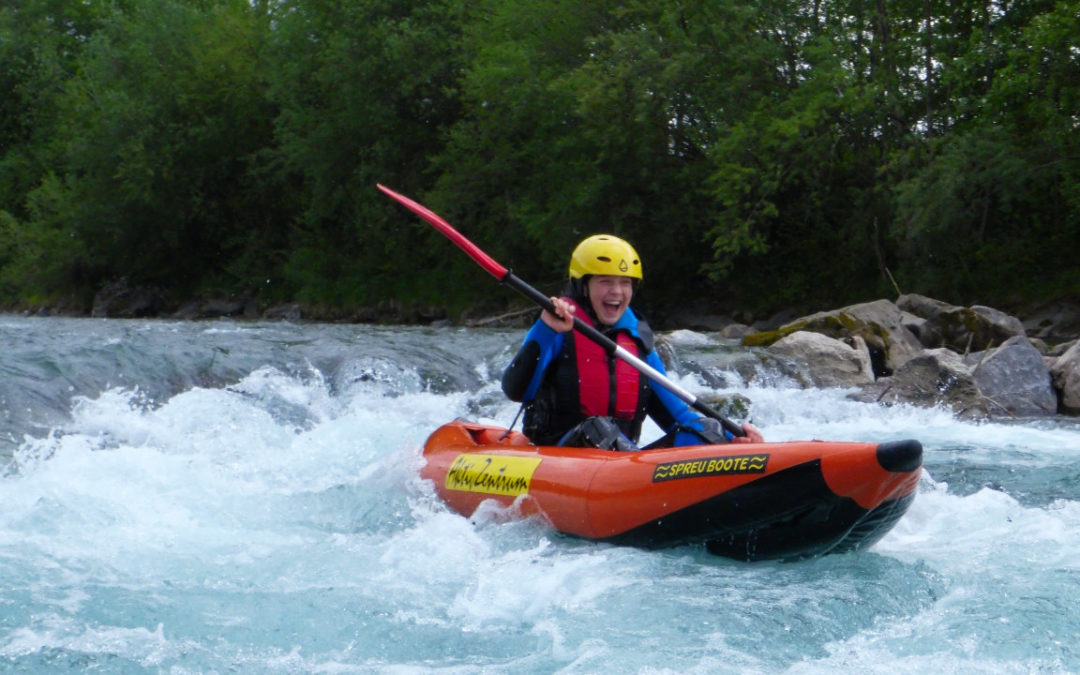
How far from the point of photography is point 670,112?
64.0 ft

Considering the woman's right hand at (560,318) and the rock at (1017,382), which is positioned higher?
the woman's right hand at (560,318)

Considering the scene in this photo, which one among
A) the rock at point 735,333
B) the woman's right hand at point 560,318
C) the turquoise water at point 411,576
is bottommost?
the turquoise water at point 411,576

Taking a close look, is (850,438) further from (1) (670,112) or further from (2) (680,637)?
(1) (670,112)

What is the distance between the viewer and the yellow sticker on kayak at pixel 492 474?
189 inches

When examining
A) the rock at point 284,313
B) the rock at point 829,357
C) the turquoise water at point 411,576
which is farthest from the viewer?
the rock at point 284,313

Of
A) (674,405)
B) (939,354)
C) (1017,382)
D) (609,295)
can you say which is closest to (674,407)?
(674,405)

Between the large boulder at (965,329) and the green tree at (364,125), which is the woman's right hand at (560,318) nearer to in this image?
the large boulder at (965,329)

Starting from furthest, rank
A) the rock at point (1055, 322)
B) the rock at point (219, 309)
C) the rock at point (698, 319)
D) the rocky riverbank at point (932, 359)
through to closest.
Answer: the rock at point (219, 309), the rock at point (698, 319), the rock at point (1055, 322), the rocky riverbank at point (932, 359)

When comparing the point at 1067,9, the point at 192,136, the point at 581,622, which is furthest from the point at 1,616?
the point at 192,136

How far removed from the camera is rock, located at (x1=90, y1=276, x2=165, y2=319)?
2781cm

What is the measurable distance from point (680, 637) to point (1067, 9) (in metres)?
12.8

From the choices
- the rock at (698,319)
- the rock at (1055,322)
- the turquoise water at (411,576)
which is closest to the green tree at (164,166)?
the rock at (698,319)

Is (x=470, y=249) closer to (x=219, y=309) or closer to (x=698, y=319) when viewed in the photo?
(x=698, y=319)

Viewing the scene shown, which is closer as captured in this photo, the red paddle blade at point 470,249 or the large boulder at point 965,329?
the red paddle blade at point 470,249
